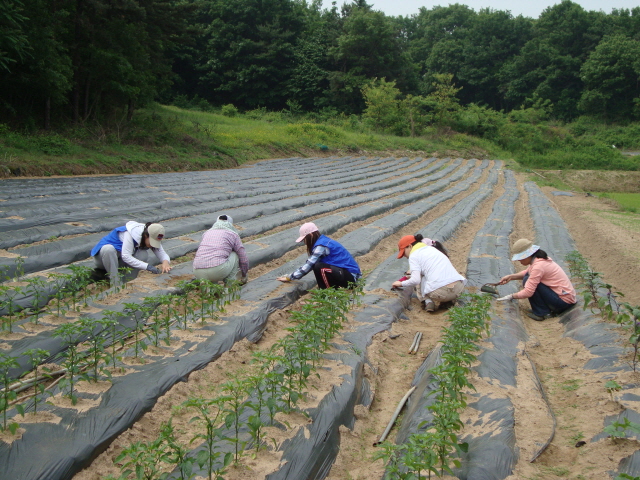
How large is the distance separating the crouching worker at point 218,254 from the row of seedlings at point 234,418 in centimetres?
161

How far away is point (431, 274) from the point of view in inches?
235

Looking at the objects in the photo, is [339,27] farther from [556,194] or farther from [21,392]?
[21,392]

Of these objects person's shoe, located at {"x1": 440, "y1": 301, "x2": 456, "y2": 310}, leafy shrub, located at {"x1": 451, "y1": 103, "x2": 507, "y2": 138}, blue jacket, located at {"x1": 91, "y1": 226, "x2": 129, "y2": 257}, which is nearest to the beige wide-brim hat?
person's shoe, located at {"x1": 440, "y1": 301, "x2": 456, "y2": 310}

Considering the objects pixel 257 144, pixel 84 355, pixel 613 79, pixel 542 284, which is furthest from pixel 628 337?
pixel 613 79

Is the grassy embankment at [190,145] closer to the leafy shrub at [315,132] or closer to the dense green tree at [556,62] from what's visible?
the leafy shrub at [315,132]

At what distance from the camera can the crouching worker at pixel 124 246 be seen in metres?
5.72

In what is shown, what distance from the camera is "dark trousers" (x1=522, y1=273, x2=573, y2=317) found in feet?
19.7

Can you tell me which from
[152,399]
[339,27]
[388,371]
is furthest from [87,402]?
[339,27]

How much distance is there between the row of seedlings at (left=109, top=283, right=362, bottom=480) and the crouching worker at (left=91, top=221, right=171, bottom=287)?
221 cm

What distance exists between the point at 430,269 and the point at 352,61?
1596 inches

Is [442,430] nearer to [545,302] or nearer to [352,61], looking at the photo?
[545,302]

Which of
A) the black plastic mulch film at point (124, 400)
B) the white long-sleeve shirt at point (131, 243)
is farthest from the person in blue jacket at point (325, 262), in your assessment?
the white long-sleeve shirt at point (131, 243)

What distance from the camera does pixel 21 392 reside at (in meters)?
3.62

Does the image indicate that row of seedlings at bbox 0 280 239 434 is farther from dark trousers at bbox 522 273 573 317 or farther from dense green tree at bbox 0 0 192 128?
dense green tree at bbox 0 0 192 128
